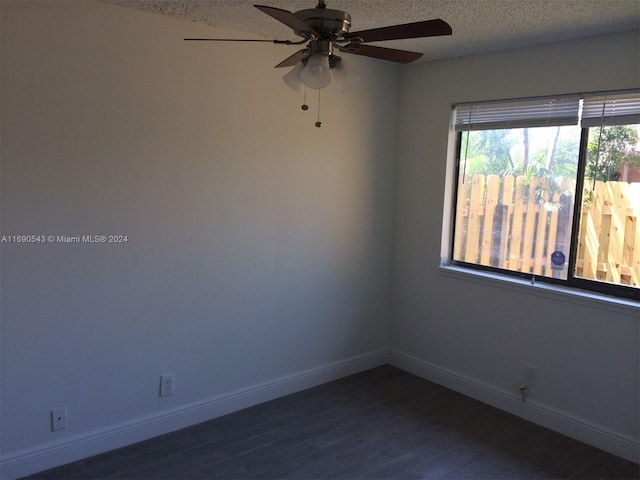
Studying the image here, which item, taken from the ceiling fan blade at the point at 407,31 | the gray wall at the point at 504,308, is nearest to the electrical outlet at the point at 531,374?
the gray wall at the point at 504,308

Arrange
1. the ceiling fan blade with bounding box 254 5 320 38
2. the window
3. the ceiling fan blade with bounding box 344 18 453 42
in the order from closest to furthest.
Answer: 1. the ceiling fan blade with bounding box 254 5 320 38
2. the ceiling fan blade with bounding box 344 18 453 42
3. the window

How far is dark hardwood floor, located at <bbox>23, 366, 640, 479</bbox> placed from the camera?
2676 mm

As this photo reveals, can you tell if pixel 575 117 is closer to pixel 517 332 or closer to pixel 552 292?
pixel 552 292

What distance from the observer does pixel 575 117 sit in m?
3.04

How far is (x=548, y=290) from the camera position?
317 centimetres

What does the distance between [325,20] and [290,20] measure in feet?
0.61

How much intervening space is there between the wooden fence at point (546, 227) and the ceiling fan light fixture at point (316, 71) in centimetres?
205

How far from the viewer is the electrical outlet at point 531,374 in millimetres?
3262

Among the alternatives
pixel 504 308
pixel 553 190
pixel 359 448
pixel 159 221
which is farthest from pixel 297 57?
pixel 504 308

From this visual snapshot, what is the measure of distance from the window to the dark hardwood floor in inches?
40.0

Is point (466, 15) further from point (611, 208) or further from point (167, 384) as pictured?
point (167, 384)

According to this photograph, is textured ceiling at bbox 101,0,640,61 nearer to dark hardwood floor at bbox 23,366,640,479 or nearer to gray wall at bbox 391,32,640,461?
gray wall at bbox 391,32,640,461

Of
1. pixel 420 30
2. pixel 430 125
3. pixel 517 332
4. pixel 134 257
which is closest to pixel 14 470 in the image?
pixel 134 257

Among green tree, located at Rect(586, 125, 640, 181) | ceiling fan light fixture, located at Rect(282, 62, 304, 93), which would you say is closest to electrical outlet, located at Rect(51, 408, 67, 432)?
ceiling fan light fixture, located at Rect(282, 62, 304, 93)
